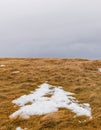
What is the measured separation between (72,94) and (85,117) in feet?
24.3

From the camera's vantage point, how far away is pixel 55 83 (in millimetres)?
33500

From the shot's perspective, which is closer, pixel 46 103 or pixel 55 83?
pixel 46 103

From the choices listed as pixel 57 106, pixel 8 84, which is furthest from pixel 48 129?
pixel 8 84

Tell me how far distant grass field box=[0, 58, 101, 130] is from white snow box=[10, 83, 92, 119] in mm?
572

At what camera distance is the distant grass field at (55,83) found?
1969cm

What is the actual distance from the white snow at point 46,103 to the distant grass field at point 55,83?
572 mm

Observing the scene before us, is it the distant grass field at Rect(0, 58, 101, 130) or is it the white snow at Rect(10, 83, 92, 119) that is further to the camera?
the white snow at Rect(10, 83, 92, 119)

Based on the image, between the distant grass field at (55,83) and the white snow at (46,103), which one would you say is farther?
the white snow at (46,103)

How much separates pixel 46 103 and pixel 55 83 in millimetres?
10467

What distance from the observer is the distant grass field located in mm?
19688

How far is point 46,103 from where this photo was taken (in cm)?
2311

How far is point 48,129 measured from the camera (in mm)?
19062

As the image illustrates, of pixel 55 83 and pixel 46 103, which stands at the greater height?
pixel 55 83

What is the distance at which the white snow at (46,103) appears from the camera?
852 inches
